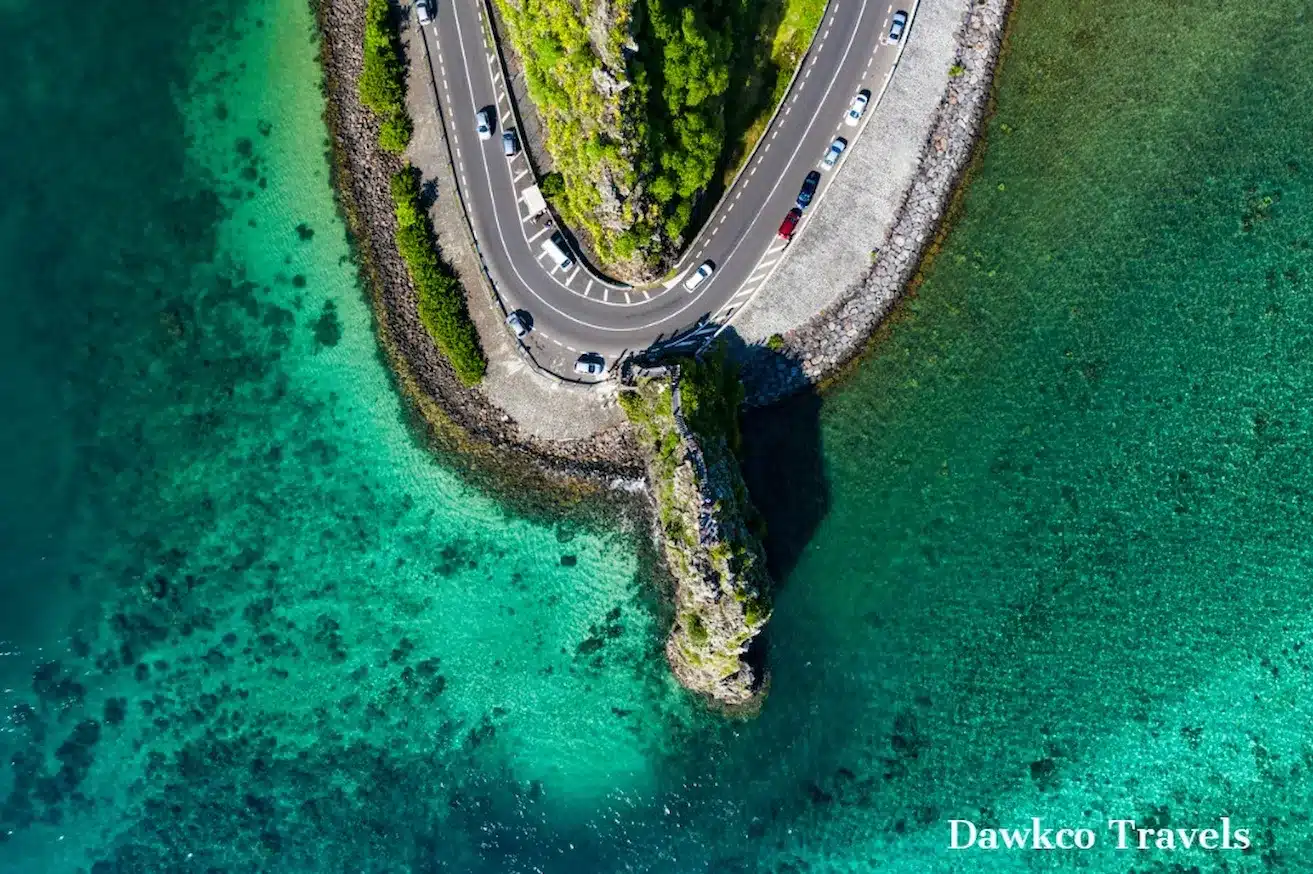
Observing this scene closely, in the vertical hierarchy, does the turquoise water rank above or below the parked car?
below

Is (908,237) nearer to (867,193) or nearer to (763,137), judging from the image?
(867,193)

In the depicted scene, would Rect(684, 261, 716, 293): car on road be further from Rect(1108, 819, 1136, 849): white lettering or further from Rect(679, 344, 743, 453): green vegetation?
Rect(1108, 819, 1136, 849): white lettering

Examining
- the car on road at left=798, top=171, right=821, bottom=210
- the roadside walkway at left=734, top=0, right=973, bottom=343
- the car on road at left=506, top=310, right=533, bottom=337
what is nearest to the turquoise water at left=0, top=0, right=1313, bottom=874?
the roadside walkway at left=734, top=0, right=973, bottom=343

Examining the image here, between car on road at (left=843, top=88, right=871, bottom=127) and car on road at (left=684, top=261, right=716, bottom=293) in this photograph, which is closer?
car on road at (left=843, top=88, right=871, bottom=127)

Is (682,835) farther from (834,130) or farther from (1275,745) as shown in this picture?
(834,130)

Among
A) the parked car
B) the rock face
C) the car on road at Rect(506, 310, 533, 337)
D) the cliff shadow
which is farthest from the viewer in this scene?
the cliff shadow

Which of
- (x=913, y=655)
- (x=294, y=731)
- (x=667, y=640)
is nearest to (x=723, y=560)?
(x=667, y=640)

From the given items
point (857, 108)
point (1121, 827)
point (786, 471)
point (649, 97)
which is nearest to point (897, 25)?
point (857, 108)

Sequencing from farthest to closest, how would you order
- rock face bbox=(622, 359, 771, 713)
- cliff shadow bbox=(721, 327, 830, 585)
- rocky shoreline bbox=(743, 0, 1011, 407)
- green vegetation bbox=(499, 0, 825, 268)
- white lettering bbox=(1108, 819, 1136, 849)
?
white lettering bbox=(1108, 819, 1136, 849), cliff shadow bbox=(721, 327, 830, 585), rocky shoreline bbox=(743, 0, 1011, 407), rock face bbox=(622, 359, 771, 713), green vegetation bbox=(499, 0, 825, 268)
